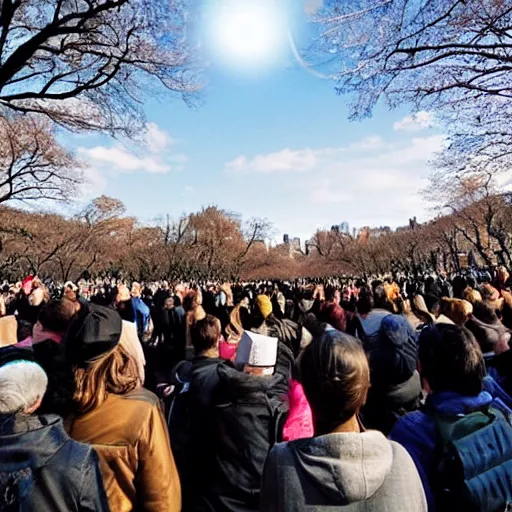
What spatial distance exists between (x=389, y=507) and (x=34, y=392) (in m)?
1.35

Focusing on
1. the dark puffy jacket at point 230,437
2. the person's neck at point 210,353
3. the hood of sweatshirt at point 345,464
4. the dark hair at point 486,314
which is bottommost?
the dark puffy jacket at point 230,437

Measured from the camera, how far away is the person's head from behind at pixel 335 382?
1637mm

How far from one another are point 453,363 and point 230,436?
1.28 metres

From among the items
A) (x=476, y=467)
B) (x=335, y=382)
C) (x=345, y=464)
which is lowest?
(x=476, y=467)

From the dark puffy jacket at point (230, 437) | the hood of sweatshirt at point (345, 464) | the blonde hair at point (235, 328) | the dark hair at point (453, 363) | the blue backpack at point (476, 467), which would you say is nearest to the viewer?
the hood of sweatshirt at point (345, 464)

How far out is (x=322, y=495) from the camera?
150 cm

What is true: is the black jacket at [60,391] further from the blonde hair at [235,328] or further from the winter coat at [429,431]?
the blonde hair at [235,328]

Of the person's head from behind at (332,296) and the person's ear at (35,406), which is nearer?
the person's ear at (35,406)

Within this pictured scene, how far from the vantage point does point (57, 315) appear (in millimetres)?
3902

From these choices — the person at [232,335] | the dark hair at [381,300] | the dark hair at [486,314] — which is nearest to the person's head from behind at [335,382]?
the person at [232,335]

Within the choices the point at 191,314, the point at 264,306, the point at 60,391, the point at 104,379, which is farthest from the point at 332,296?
the point at 60,391

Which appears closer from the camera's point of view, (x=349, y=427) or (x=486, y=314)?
(x=349, y=427)

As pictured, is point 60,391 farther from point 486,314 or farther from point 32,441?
point 486,314

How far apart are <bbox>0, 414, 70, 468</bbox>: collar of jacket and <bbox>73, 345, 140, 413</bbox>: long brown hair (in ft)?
0.86
